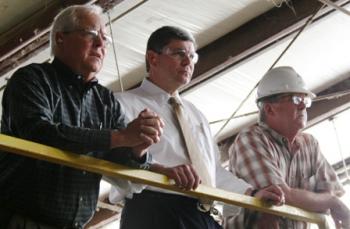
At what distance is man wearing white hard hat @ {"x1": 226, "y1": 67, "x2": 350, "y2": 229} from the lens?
249cm

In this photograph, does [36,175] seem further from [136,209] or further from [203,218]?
[203,218]

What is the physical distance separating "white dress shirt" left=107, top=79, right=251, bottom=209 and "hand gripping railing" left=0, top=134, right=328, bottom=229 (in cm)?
18

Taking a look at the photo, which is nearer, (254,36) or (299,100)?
(299,100)

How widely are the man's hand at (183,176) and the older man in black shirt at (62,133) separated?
3.2 inches

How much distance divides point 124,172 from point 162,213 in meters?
0.32

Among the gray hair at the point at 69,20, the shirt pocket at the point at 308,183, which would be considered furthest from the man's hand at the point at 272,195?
the gray hair at the point at 69,20

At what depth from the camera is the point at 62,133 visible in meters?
1.79

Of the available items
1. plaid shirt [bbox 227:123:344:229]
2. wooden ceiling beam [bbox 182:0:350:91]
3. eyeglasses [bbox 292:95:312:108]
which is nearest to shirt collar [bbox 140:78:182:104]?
plaid shirt [bbox 227:123:344:229]

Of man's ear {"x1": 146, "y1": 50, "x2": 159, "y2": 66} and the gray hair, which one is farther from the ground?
man's ear {"x1": 146, "y1": 50, "x2": 159, "y2": 66}

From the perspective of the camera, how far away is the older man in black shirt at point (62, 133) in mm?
1804

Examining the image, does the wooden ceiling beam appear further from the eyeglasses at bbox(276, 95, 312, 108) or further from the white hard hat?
the eyeglasses at bbox(276, 95, 312, 108)

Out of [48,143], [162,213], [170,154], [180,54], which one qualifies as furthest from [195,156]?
[48,143]

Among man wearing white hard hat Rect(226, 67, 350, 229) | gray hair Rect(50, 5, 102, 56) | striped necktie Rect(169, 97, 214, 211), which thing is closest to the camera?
gray hair Rect(50, 5, 102, 56)

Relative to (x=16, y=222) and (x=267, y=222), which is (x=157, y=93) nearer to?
(x=267, y=222)
